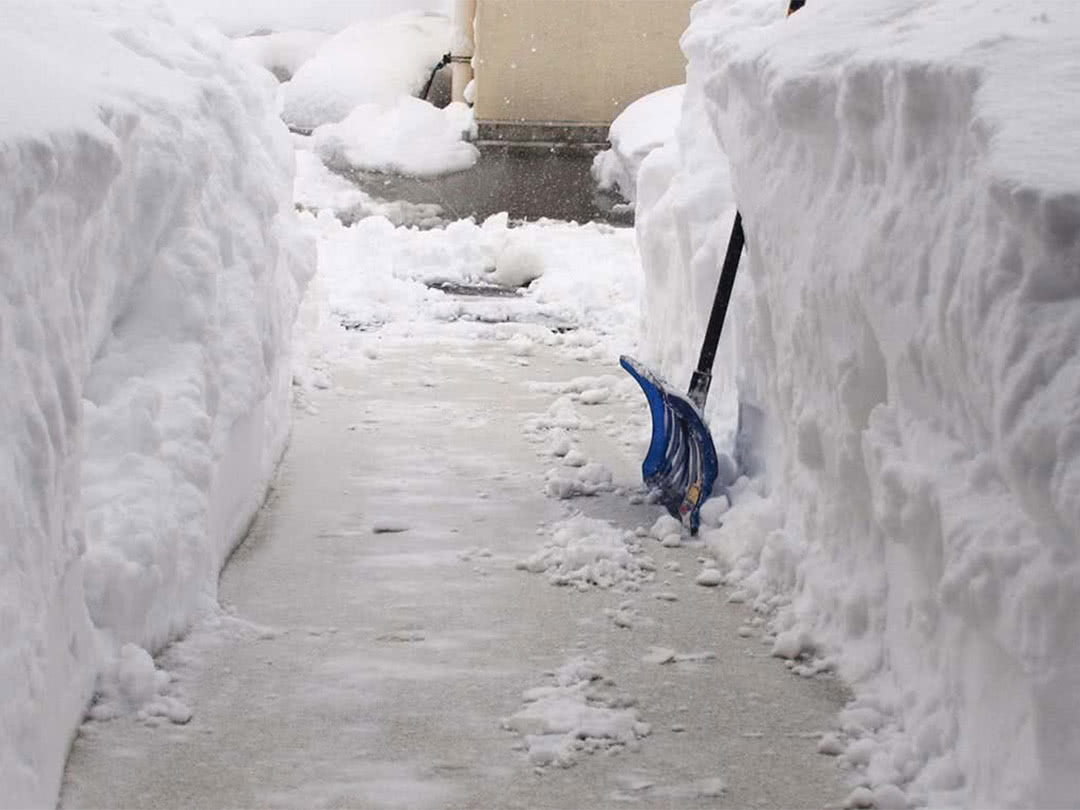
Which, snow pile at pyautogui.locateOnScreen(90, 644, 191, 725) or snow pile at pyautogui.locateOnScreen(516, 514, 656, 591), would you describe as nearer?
snow pile at pyautogui.locateOnScreen(90, 644, 191, 725)

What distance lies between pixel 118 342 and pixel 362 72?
1225cm

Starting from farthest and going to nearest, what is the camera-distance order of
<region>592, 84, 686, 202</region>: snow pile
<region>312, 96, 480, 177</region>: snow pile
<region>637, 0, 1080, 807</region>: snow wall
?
1. <region>312, 96, 480, 177</region>: snow pile
2. <region>592, 84, 686, 202</region>: snow pile
3. <region>637, 0, 1080, 807</region>: snow wall

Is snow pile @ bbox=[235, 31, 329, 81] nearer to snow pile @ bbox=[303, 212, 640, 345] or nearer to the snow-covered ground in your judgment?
snow pile @ bbox=[303, 212, 640, 345]

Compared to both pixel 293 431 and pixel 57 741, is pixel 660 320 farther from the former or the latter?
pixel 57 741

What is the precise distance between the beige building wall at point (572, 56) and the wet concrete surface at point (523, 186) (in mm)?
325

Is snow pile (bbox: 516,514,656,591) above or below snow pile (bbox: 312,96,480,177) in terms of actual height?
above

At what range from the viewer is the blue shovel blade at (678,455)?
468 centimetres

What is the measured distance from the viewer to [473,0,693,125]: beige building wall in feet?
44.1

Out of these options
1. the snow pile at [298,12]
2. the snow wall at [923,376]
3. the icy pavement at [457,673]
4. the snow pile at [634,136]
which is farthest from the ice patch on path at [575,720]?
the snow pile at [298,12]

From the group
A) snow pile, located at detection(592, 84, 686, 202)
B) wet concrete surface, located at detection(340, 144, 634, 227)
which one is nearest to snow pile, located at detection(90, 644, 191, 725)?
snow pile, located at detection(592, 84, 686, 202)

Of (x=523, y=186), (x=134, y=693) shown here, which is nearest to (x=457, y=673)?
(x=134, y=693)

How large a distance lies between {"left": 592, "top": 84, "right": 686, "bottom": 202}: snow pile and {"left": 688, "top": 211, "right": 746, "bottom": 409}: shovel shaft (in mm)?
7448

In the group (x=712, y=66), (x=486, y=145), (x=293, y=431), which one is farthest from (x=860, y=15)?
(x=486, y=145)

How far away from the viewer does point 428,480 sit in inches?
209
